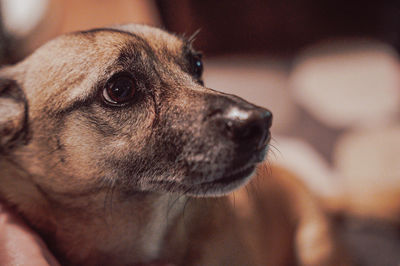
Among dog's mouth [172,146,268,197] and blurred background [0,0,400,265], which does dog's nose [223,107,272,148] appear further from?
blurred background [0,0,400,265]

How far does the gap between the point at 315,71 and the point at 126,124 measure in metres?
3.73

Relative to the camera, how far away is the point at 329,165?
10.7 feet

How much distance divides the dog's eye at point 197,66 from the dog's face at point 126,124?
6.9 inches

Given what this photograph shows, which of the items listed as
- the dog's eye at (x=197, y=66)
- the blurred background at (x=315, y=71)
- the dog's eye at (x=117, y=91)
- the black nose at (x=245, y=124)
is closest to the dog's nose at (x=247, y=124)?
the black nose at (x=245, y=124)

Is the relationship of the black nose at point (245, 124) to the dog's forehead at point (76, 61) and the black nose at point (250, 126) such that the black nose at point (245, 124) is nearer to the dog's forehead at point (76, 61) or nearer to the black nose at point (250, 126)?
the black nose at point (250, 126)

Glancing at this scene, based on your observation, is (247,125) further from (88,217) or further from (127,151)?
(88,217)

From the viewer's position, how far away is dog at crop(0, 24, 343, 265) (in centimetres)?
130

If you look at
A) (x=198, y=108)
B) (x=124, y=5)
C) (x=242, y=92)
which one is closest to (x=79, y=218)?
(x=198, y=108)

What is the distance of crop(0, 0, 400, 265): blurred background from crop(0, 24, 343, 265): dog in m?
1.01

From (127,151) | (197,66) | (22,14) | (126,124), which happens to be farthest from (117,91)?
(22,14)

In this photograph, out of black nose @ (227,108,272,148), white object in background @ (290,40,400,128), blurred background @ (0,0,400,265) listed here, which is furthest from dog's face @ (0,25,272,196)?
white object in background @ (290,40,400,128)

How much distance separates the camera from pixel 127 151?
1.38 m

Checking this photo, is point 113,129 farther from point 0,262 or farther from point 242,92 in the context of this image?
point 242,92

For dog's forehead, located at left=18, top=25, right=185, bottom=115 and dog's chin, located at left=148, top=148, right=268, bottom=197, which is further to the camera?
dog's forehead, located at left=18, top=25, right=185, bottom=115
